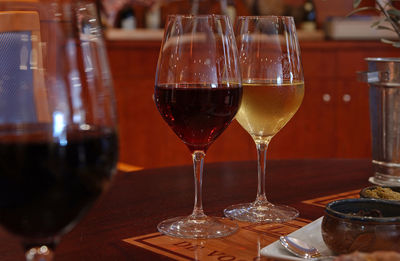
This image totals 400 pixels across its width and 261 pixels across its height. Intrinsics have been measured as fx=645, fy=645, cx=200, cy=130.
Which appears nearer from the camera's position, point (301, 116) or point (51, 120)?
point (51, 120)

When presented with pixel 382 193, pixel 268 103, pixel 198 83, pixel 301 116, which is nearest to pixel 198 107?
pixel 198 83

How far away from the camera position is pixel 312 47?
147 inches

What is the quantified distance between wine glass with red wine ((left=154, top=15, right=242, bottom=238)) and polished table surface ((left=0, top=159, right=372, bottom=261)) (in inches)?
2.8

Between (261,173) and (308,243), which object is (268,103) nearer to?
(261,173)

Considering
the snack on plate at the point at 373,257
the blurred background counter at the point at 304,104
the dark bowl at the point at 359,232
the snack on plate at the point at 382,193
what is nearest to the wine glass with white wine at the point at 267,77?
the snack on plate at the point at 382,193

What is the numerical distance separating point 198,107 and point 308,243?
21 centimetres

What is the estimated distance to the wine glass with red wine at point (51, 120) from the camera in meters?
0.44

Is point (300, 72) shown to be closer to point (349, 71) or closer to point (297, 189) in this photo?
point (297, 189)

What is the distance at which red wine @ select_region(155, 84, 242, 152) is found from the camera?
31.0 inches

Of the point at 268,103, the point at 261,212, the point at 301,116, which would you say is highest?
the point at 268,103

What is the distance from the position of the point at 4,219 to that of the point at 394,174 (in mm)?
765

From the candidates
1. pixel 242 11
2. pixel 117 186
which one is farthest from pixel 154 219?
pixel 242 11

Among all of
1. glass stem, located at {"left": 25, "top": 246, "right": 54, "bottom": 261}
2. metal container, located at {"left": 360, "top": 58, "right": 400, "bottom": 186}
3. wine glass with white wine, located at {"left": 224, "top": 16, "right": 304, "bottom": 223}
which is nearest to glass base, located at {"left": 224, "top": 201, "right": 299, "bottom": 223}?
wine glass with white wine, located at {"left": 224, "top": 16, "right": 304, "bottom": 223}

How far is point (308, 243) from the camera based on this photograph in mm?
698
